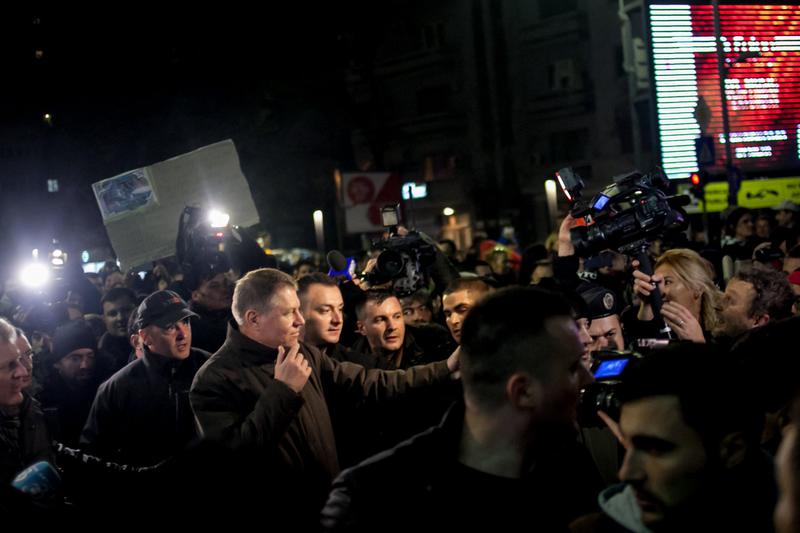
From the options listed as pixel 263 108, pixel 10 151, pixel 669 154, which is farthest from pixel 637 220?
pixel 10 151

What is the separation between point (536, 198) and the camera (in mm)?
38031

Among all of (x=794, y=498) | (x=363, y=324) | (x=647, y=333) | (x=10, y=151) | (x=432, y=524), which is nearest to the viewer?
(x=794, y=498)

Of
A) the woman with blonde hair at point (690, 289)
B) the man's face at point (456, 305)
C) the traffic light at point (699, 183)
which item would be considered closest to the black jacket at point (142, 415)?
the man's face at point (456, 305)

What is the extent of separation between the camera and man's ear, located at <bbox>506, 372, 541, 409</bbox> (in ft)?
8.67

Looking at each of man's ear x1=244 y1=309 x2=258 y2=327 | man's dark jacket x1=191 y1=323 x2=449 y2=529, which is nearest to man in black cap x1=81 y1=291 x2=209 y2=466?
man's dark jacket x1=191 y1=323 x2=449 y2=529

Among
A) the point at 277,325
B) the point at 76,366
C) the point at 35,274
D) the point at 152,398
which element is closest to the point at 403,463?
the point at 277,325

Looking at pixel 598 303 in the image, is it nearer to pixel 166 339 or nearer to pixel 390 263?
pixel 390 263

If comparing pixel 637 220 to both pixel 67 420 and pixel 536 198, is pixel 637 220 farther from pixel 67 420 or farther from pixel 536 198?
pixel 536 198

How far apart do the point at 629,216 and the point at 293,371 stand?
209cm

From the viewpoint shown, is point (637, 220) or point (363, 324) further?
point (363, 324)

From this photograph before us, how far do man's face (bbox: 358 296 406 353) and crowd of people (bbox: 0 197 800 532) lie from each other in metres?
0.01

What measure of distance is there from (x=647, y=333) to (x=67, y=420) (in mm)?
4211

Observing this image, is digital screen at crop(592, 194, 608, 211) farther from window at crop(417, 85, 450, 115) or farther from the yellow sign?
window at crop(417, 85, 450, 115)

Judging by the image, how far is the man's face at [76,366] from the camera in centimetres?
691
